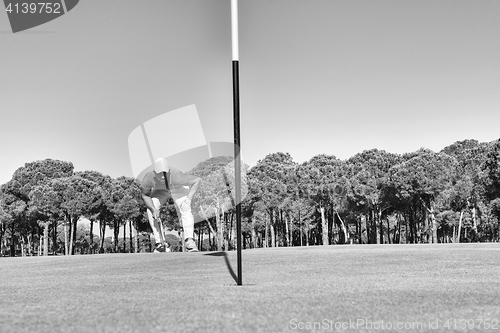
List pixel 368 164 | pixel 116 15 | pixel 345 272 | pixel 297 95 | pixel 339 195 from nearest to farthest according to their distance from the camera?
pixel 345 272 → pixel 116 15 → pixel 297 95 → pixel 339 195 → pixel 368 164

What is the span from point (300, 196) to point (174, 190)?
51.9 metres

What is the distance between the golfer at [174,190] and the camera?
39.1ft

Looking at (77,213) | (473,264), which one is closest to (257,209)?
(77,213)

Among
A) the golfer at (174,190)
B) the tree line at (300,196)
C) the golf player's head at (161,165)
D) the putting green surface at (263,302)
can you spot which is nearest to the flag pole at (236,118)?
the putting green surface at (263,302)

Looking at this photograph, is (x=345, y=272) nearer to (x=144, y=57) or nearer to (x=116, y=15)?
(x=144, y=57)

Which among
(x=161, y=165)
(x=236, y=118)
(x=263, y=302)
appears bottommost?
(x=263, y=302)

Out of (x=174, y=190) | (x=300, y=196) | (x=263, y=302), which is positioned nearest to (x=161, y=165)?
(x=174, y=190)

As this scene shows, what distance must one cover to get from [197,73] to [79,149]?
5.91m

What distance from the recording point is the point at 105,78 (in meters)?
18.2

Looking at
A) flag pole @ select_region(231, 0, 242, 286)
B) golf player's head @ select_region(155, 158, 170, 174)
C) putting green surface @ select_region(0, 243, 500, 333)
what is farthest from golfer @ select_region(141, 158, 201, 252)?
flag pole @ select_region(231, 0, 242, 286)

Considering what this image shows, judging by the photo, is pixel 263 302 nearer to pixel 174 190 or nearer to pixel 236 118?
pixel 236 118

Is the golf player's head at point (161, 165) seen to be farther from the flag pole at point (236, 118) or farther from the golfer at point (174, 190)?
the flag pole at point (236, 118)

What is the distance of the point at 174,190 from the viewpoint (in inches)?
482

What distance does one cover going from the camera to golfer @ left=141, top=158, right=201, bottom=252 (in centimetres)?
1193
